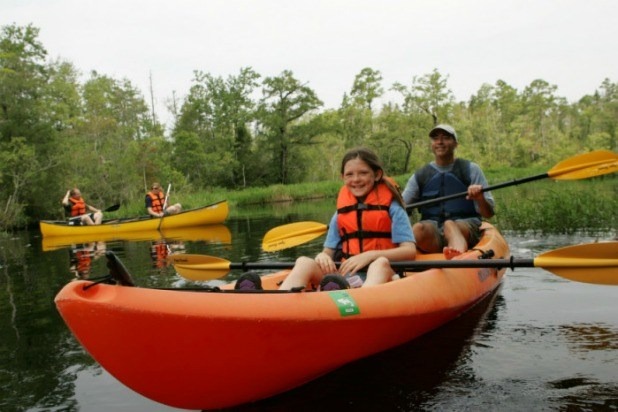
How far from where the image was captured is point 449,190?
4.90 m

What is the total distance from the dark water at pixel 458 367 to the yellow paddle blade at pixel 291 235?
152 cm

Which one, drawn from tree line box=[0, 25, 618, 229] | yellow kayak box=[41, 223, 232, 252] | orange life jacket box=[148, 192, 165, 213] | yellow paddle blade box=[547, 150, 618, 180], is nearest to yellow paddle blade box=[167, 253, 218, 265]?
yellow paddle blade box=[547, 150, 618, 180]

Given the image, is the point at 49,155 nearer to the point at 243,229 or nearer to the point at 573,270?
the point at 243,229

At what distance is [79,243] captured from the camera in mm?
11758

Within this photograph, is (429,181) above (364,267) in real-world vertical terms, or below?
above

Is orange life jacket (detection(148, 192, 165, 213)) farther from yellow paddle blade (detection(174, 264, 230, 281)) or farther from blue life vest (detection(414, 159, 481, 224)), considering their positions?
yellow paddle blade (detection(174, 264, 230, 281))

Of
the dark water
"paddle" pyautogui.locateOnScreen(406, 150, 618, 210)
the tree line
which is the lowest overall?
the dark water

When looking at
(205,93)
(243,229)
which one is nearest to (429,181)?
(243,229)

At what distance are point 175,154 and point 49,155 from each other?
12.0 m

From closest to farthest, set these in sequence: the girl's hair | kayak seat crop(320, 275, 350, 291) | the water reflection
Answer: kayak seat crop(320, 275, 350, 291) < the girl's hair < the water reflection

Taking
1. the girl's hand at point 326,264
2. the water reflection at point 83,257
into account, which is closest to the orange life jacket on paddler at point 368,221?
the girl's hand at point 326,264

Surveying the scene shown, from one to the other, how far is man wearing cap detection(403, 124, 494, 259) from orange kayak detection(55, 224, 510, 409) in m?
1.93

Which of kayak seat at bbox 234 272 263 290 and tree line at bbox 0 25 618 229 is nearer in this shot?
kayak seat at bbox 234 272 263 290

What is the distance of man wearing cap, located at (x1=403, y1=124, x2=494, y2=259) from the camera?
14.8 feet
